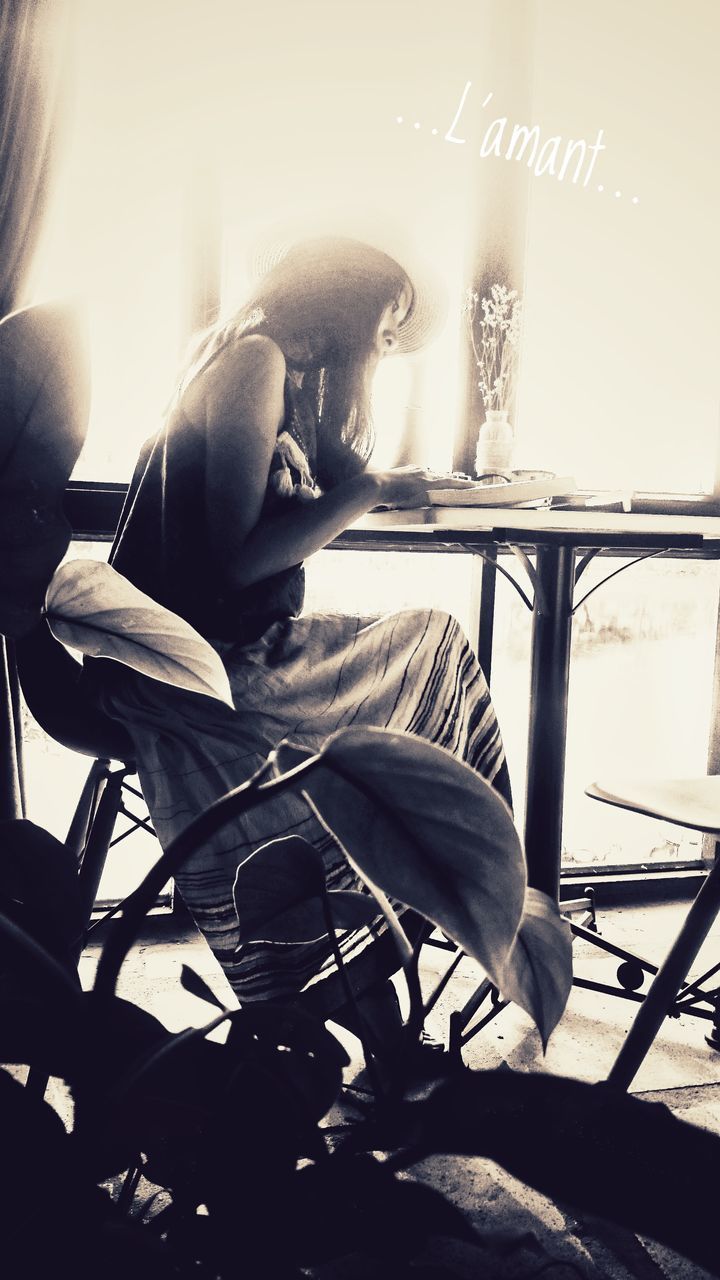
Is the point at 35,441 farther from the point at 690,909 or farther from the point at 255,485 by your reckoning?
the point at 690,909

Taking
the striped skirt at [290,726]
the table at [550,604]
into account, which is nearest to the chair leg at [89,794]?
the striped skirt at [290,726]

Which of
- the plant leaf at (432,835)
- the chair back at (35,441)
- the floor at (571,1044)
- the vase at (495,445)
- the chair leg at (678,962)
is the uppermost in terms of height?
the vase at (495,445)

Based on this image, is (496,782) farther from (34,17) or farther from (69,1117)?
(34,17)

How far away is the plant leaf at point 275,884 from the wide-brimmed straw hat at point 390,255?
1242 millimetres

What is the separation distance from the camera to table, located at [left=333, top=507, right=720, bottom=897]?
5.69ft

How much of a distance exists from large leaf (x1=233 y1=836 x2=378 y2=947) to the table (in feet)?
3.76

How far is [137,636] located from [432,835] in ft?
0.59

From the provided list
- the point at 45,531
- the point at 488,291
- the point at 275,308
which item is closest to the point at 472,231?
the point at 488,291

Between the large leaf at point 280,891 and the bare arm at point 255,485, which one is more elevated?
the bare arm at point 255,485

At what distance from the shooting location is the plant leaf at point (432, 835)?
0.39 metres

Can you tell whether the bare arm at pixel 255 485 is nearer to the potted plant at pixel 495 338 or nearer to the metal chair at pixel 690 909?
the metal chair at pixel 690 909

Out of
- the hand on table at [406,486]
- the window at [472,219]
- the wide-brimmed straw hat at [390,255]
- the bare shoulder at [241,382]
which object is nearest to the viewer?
the bare shoulder at [241,382]

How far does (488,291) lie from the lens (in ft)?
7.62

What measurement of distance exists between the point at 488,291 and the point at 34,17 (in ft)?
4.03
